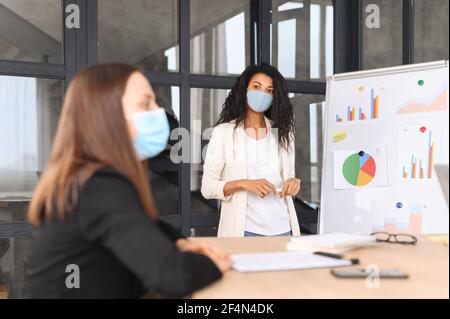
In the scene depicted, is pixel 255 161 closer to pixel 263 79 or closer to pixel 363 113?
pixel 263 79

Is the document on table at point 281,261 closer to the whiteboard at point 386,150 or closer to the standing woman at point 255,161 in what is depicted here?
the standing woman at point 255,161

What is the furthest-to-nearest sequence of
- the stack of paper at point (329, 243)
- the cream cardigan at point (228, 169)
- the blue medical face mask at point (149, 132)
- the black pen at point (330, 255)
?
the cream cardigan at point (228, 169) < the stack of paper at point (329, 243) < the black pen at point (330, 255) < the blue medical face mask at point (149, 132)

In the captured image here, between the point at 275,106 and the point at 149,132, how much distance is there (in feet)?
5.23

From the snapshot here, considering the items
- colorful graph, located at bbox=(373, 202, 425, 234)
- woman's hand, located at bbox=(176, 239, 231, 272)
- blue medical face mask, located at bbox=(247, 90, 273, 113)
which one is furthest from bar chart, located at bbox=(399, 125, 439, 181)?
woman's hand, located at bbox=(176, 239, 231, 272)

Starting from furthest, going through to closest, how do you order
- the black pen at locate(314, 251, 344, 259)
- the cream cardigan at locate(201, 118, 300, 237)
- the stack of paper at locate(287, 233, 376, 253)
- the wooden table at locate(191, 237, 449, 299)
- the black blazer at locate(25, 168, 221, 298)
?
the cream cardigan at locate(201, 118, 300, 237), the stack of paper at locate(287, 233, 376, 253), the black pen at locate(314, 251, 344, 259), the wooden table at locate(191, 237, 449, 299), the black blazer at locate(25, 168, 221, 298)

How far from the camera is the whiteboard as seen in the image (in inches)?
107

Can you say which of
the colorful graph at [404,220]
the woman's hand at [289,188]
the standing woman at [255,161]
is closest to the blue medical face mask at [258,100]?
the standing woman at [255,161]

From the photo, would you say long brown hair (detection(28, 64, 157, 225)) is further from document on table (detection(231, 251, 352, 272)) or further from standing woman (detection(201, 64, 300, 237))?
standing woman (detection(201, 64, 300, 237))

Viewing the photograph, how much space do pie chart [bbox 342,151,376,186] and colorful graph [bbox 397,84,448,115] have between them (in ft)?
1.05

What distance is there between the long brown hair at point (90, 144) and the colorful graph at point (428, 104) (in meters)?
2.03

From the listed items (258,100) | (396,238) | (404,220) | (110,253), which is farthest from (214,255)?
(404,220)

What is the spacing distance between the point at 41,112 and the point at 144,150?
1.92 metres

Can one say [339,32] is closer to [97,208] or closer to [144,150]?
[144,150]

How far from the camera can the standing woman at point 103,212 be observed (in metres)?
1.07
